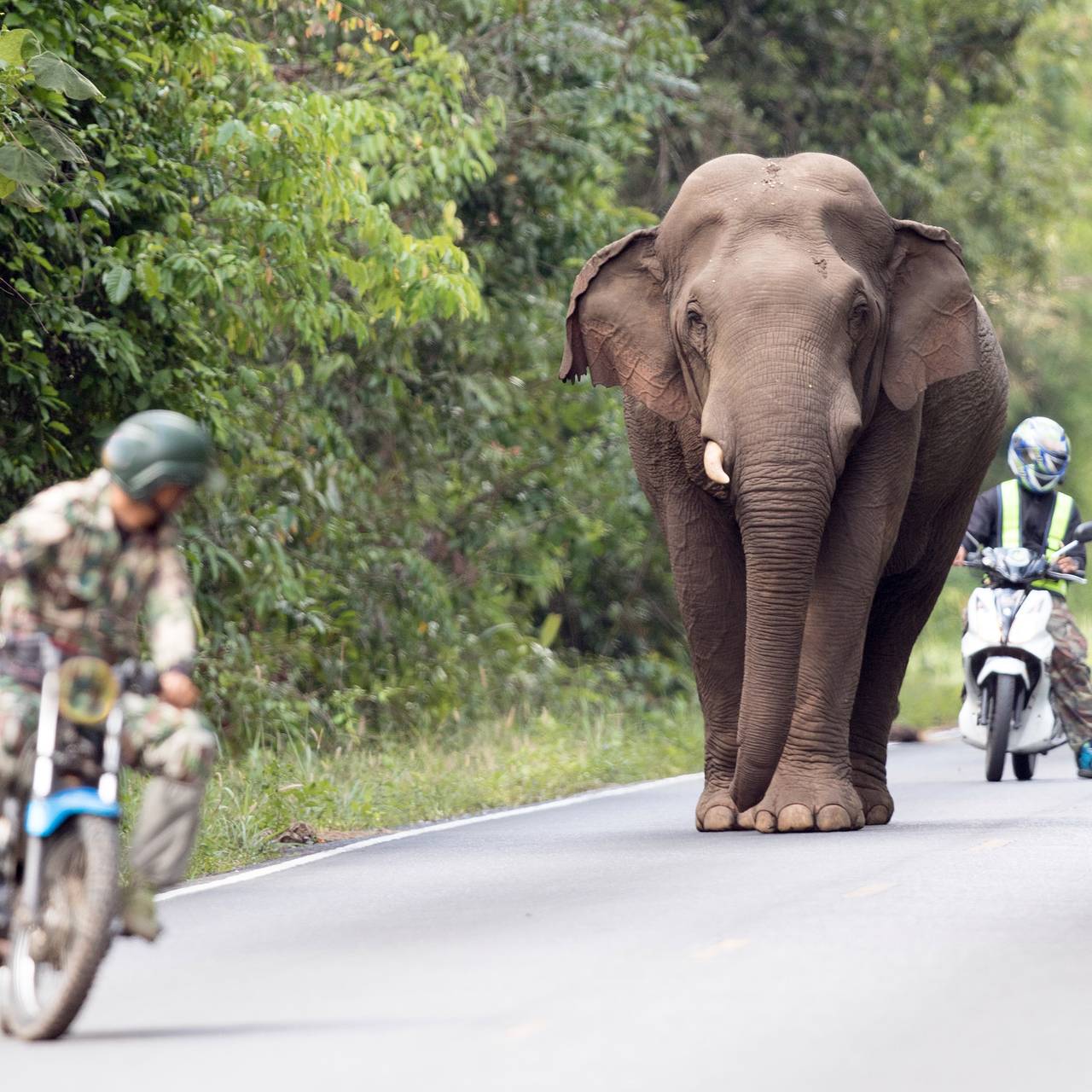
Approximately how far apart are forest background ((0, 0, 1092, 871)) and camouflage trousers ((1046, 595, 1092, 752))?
10.0 ft

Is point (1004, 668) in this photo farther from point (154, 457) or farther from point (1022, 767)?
point (154, 457)

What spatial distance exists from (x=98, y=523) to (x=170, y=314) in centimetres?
771

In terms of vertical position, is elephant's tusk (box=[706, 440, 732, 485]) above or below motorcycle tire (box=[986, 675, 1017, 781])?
above

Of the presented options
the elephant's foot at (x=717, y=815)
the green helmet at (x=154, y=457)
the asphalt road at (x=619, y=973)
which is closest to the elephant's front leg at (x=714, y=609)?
the elephant's foot at (x=717, y=815)

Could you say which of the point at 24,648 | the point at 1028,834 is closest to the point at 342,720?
the point at 1028,834

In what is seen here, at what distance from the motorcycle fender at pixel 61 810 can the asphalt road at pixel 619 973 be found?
Answer: 0.61 m

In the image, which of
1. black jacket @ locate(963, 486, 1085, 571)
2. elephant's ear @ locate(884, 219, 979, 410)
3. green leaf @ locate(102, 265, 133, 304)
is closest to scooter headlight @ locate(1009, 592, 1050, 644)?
black jacket @ locate(963, 486, 1085, 571)

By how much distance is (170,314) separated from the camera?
14859 millimetres

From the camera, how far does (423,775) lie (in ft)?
53.2

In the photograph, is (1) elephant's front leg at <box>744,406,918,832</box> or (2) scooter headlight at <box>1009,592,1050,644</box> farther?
(2) scooter headlight at <box>1009,592,1050,644</box>

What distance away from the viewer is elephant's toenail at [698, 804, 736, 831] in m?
13.3

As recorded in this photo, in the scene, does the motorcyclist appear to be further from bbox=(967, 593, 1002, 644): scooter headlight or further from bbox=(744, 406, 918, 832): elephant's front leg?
bbox=(744, 406, 918, 832): elephant's front leg

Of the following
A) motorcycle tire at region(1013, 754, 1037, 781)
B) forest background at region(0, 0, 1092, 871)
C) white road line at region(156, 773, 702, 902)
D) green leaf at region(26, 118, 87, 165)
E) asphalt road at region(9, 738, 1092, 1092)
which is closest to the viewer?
asphalt road at region(9, 738, 1092, 1092)

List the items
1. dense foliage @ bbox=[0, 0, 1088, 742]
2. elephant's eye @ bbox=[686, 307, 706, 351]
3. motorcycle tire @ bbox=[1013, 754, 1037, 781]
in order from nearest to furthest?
elephant's eye @ bbox=[686, 307, 706, 351] → dense foliage @ bbox=[0, 0, 1088, 742] → motorcycle tire @ bbox=[1013, 754, 1037, 781]
